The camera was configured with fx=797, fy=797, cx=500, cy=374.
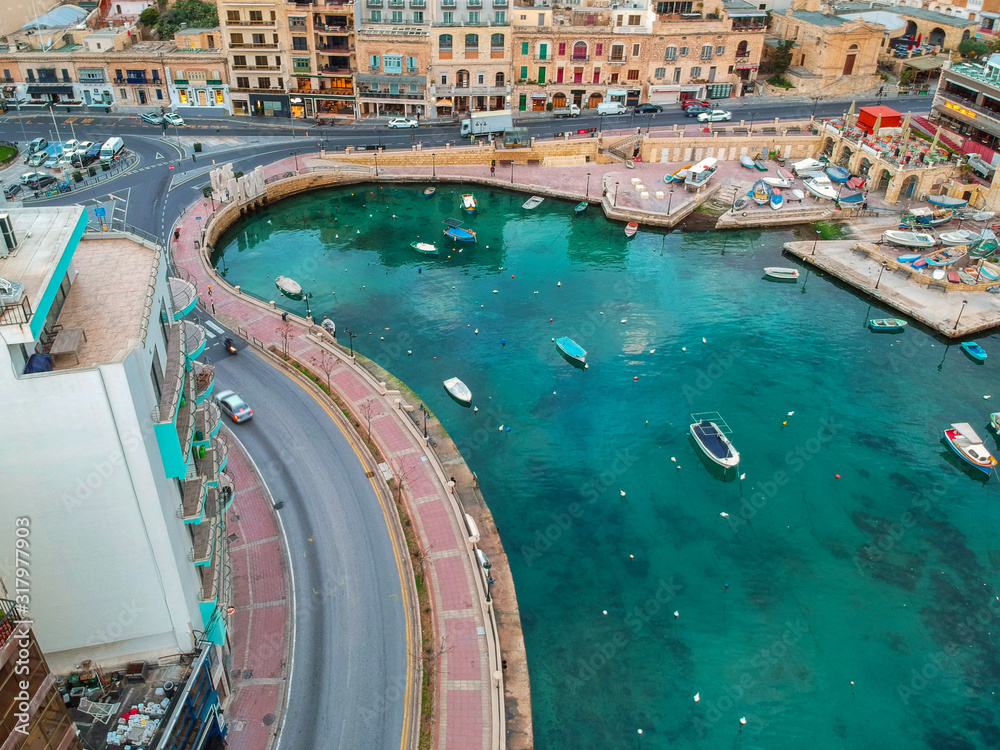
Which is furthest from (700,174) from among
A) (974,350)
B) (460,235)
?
(974,350)

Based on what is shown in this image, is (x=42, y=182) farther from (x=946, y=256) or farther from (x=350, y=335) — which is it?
(x=946, y=256)

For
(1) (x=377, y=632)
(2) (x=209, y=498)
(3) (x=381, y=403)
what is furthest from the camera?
(3) (x=381, y=403)

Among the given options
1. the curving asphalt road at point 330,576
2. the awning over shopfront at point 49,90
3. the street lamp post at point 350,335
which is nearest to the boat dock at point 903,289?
the street lamp post at point 350,335

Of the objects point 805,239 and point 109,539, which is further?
point 805,239

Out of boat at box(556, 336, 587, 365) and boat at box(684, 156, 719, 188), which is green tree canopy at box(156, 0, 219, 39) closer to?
boat at box(684, 156, 719, 188)

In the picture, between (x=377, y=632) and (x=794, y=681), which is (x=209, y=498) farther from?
(x=794, y=681)

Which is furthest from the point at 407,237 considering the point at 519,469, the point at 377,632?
the point at 377,632
